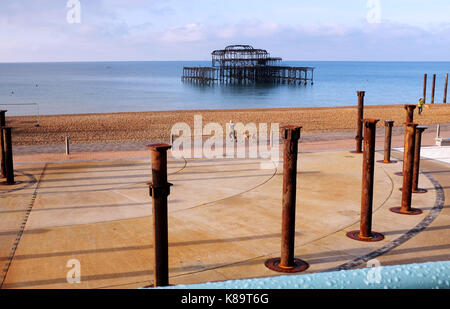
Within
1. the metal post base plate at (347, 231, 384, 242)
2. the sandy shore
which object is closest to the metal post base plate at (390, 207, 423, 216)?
the metal post base plate at (347, 231, 384, 242)

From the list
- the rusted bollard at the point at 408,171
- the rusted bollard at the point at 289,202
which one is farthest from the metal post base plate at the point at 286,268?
the rusted bollard at the point at 408,171

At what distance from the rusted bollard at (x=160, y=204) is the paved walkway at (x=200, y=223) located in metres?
0.84

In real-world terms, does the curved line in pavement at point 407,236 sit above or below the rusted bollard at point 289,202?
below

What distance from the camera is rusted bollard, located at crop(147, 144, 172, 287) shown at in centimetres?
540

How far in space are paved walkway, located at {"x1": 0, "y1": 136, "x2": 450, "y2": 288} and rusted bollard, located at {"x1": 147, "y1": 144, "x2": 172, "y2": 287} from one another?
84 cm

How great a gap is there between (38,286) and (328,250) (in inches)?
174

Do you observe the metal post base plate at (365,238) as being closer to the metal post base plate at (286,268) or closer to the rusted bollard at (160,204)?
the metal post base plate at (286,268)

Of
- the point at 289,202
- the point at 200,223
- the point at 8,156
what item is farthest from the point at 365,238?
the point at 8,156

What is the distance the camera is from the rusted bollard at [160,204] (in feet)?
17.7

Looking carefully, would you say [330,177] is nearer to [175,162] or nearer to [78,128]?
[175,162]

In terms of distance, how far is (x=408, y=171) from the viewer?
9.41 metres

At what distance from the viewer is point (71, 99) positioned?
216 feet

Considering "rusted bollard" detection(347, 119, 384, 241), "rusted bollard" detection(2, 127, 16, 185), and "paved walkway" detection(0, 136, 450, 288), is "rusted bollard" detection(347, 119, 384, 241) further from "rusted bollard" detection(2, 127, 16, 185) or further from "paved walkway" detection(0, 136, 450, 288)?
"rusted bollard" detection(2, 127, 16, 185)

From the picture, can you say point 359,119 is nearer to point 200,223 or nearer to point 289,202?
point 200,223
